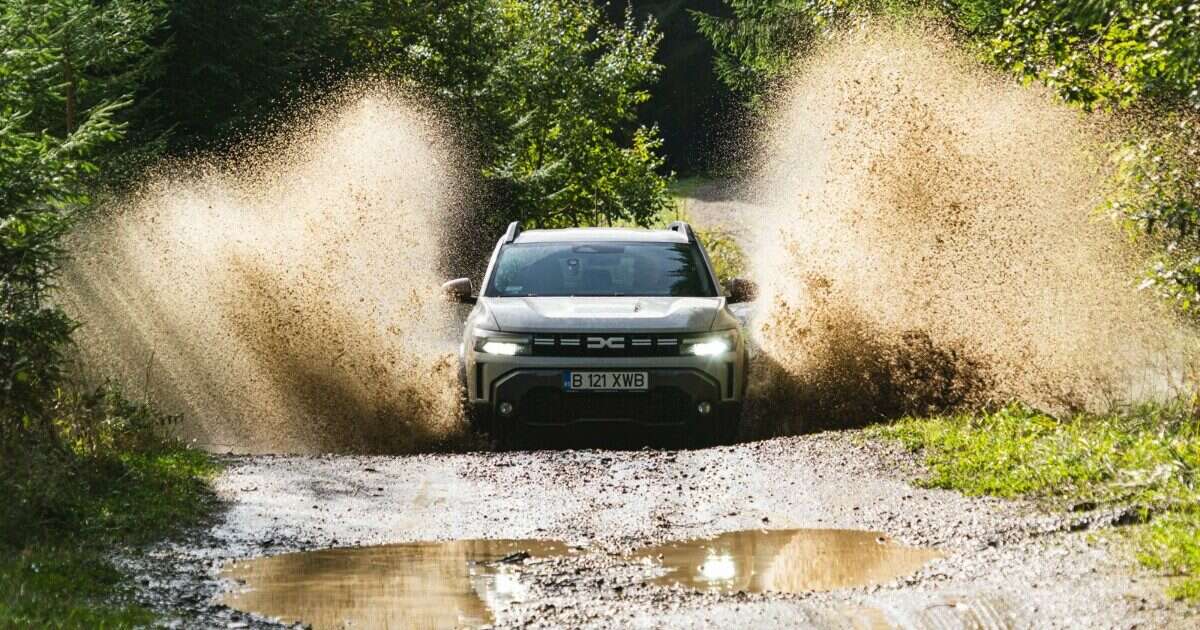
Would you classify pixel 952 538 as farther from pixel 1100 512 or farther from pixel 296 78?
pixel 296 78

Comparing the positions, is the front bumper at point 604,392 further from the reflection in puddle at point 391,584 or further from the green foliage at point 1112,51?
the green foliage at point 1112,51

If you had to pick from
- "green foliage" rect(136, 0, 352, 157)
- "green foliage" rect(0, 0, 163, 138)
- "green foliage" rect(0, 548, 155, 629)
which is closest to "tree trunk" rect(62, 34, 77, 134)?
"green foliage" rect(0, 0, 163, 138)

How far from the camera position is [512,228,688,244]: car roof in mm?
13234

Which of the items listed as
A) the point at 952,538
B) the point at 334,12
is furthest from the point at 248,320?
the point at 334,12

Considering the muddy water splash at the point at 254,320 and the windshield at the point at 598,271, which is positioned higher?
the windshield at the point at 598,271

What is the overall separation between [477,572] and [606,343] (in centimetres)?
424

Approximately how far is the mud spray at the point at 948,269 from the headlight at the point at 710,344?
2.07 meters

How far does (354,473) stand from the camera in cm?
1085

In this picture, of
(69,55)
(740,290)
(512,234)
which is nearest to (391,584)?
(740,290)

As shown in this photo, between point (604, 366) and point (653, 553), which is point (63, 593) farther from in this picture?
point (604, 366)

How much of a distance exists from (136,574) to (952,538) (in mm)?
4022

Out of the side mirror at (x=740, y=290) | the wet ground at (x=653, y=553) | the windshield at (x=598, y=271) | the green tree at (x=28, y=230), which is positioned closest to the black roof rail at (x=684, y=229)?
the windshield at (x=598, y=271)

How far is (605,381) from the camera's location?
1152 centimetres

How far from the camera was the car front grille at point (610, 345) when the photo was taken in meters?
11.6
